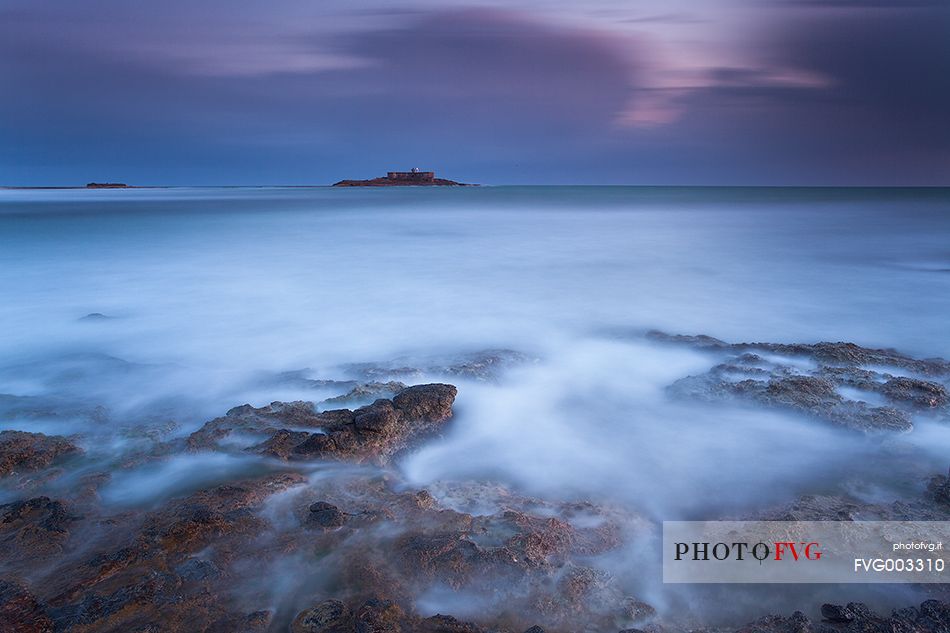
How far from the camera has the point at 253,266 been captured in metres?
14.6

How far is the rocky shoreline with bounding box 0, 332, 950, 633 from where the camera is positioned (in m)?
2.66

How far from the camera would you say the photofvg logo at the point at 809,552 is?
9.78 feet

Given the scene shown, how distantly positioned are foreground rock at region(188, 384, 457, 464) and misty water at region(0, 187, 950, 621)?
0.60ft

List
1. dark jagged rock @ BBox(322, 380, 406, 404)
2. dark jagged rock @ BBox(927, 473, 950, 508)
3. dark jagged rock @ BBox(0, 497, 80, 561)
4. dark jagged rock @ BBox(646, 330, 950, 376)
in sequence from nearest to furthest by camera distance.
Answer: dark jagged rock @ BBox(0, 497, 80, 561) < dark jagged rock @ BBox(927, 473, 950, 508) < dark jagged rock @ BBox(322, 380, 406, 404) < dark jagged rock @ BBox(646, 330, 950, 376)

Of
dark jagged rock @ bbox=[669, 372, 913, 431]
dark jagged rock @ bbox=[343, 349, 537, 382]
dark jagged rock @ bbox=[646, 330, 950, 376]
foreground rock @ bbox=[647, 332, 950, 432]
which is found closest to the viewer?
dark jagged rock @ bbox=[669, 372, 913, 431]

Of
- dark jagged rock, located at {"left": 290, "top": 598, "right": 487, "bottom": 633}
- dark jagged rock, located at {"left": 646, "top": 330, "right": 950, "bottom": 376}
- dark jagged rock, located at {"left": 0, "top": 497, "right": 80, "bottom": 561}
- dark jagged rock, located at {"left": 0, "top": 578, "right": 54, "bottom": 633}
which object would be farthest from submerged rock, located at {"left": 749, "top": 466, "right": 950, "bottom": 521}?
dark jagged rock, located at {"left": 0, "top": 497, "right": 80, "bottom": 561}

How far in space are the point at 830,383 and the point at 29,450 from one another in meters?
6.68

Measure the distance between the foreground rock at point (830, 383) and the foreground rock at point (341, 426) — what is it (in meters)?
2.45

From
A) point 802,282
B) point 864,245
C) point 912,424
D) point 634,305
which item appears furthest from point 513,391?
point 864,245

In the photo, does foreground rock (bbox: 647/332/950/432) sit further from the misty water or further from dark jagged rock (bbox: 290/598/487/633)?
dark jagged rock (bbox: 290/598/487/633)

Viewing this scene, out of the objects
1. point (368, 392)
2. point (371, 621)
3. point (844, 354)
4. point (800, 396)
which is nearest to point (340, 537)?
point (371, 621)

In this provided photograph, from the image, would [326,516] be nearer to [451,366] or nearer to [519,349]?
[451,366]

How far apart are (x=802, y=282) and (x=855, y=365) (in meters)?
6.34

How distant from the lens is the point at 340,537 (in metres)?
3.23
